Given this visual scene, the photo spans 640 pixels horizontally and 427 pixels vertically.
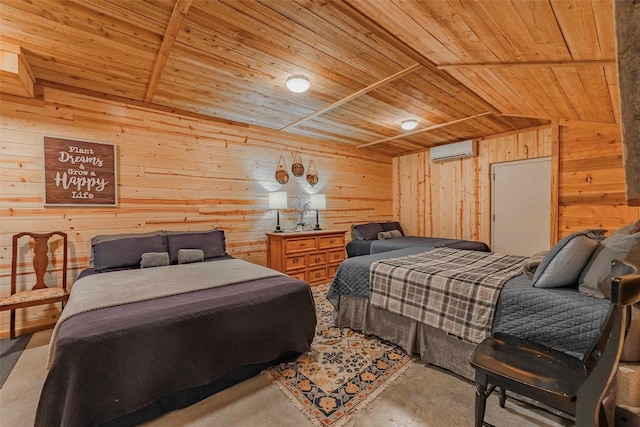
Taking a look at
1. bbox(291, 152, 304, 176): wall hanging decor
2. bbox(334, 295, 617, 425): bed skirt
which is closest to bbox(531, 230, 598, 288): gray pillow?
bbox(334, 295, 617, 425): bed skirt

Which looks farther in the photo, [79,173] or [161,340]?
[79,173]

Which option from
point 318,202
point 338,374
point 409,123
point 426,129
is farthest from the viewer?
point 318,202

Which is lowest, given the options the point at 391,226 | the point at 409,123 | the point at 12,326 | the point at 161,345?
the point at 12,326

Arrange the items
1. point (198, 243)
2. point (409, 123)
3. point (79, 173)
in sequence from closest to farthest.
Answer: point (79, 173), point (198, 243), point (409, 123)

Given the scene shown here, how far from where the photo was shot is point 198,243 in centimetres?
321

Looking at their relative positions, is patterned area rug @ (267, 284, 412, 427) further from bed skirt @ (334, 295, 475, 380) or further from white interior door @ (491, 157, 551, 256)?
white interior door @ (491, 157, 551, 256)

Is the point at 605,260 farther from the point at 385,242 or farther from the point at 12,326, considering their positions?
the point at 12,326

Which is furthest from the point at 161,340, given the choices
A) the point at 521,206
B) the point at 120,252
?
the point at 521,206

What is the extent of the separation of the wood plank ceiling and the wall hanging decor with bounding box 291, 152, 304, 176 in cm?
119

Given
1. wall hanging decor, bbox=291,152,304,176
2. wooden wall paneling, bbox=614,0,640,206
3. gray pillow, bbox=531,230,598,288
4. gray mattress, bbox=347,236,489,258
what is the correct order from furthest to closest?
wall hanging decor, bbox=291,152,304,176 → gray mattress, bbox=347,236,489,258 → gray pillow, bbox=531,230,598,288 → wooden wall paneling, bbox=614,0,640,206

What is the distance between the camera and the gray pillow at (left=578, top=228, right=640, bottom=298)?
57.4 inches

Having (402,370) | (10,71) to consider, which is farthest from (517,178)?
(10,71)

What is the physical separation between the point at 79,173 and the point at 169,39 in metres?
1.88

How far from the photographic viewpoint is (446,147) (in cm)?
A: 533
